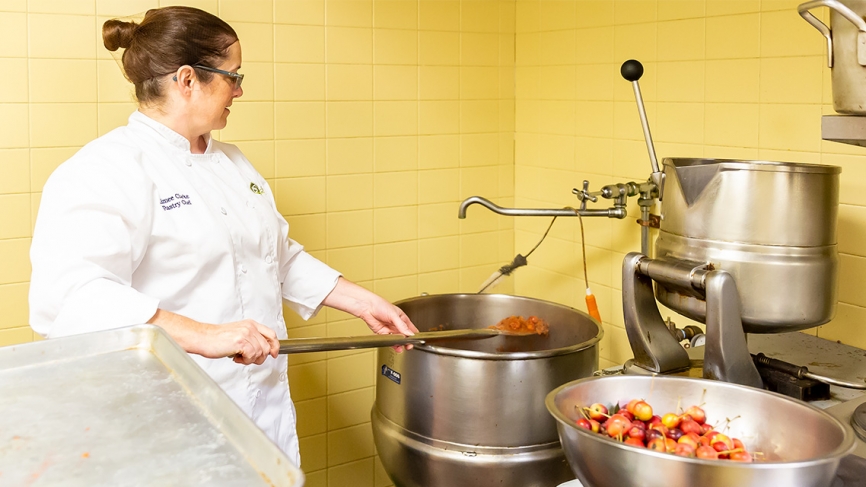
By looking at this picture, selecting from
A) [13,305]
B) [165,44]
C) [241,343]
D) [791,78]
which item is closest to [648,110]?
[791,78]

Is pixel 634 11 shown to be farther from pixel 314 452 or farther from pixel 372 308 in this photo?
pixel 314 452

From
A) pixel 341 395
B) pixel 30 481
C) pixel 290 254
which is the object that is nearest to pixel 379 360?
pixel 290 254

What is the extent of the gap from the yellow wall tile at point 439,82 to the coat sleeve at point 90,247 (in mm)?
1366

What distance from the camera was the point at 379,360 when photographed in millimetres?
1967

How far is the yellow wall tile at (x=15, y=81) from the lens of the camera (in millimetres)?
2115

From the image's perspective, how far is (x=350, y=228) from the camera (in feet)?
8.93

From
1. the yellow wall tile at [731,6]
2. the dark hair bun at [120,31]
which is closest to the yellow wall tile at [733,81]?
the yellow wall tile at [731,6]

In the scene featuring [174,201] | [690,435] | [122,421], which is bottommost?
[690,435]

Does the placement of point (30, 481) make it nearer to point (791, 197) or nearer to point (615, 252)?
point (791, 197)

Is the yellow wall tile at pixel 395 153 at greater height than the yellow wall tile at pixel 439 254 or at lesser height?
greater

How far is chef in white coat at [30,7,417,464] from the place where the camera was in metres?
1.43

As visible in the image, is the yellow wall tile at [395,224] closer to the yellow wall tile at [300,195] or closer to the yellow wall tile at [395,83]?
the yellow wall tile at [300,195]

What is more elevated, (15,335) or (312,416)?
(15,335)

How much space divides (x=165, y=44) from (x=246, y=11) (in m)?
0.76
